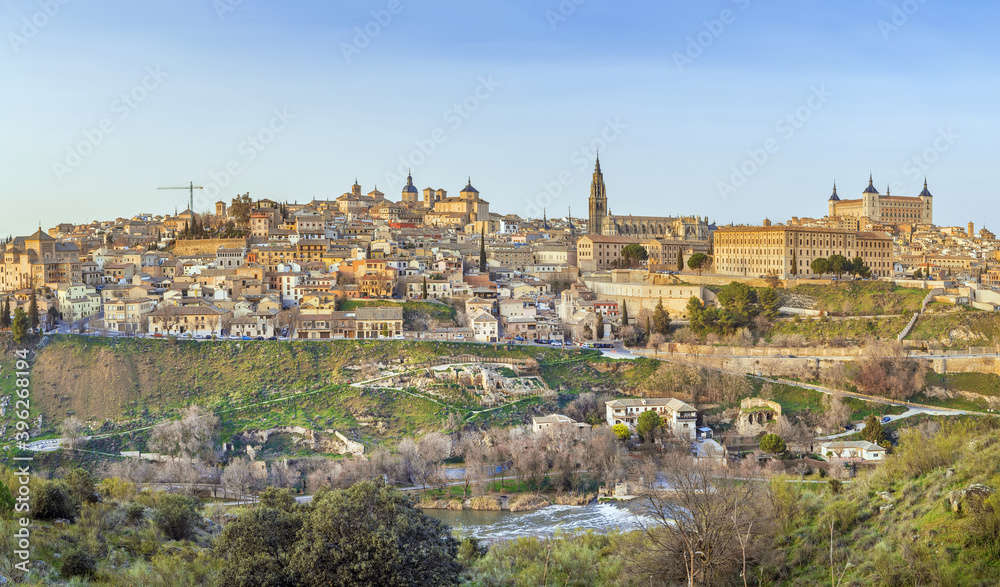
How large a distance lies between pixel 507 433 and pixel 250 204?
33.1m

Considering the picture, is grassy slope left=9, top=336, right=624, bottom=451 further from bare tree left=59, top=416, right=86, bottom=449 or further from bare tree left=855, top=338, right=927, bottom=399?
bare tree left=855, top=338, right=927, bottom=399

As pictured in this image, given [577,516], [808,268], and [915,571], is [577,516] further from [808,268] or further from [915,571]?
[808,268]

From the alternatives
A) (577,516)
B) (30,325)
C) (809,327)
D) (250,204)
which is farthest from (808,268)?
(30,325)

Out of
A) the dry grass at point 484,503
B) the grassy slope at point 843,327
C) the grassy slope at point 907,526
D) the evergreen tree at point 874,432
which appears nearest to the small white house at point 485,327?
the grassy slope at point 843,327

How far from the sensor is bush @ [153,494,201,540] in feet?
54.5

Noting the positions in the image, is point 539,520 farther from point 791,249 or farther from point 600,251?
point 600,251

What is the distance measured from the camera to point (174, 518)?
16.7m

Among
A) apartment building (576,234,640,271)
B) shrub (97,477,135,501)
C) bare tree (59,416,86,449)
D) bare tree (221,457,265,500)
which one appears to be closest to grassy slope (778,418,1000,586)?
shrub (97,477,135,501)

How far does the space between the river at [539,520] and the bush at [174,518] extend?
249 inches

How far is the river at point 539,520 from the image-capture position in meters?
22.1

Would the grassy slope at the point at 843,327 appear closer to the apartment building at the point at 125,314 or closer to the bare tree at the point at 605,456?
the bare tree at the point at 605,456

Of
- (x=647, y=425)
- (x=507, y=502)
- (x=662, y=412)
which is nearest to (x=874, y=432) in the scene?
(x=662, y=412)

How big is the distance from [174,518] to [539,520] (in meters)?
9.95

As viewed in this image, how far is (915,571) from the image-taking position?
38.0ft
